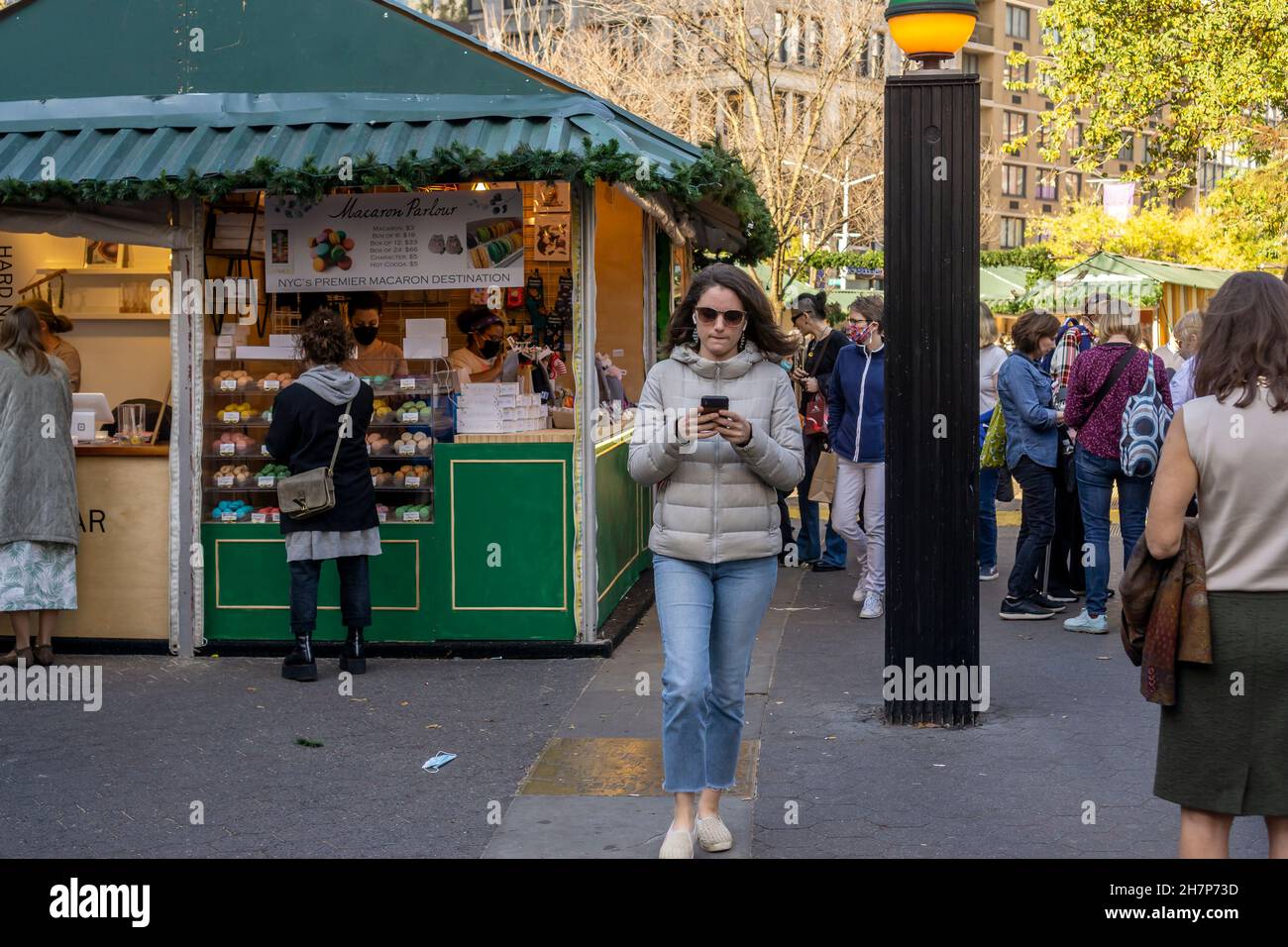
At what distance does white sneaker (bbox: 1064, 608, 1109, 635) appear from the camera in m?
9.10

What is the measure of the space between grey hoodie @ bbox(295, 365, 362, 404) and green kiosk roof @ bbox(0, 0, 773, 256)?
0.95 metres

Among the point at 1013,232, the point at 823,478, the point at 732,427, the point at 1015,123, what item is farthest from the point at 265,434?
the point at 1015,123

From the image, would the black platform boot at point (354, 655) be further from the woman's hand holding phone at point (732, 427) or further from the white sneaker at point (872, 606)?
the woman's hand holding phone at point (732, 427)

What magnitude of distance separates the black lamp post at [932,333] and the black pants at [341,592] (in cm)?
294

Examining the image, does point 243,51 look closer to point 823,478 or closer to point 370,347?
point 370,347

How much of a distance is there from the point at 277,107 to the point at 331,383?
70.7 inches

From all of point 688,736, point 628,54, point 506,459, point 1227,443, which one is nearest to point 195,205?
point 506,459

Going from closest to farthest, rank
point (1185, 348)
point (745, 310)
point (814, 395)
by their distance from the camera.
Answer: point (745, 310)
point (1185, 348)
point (814, 395)

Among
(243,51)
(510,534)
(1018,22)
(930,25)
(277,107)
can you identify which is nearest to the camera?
(930,25)

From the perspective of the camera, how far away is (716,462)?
4.97m

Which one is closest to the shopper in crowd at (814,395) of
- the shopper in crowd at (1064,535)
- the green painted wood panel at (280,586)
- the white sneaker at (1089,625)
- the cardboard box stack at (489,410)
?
the shopper in crowd at (1064,535)

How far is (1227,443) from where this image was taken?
12.6ft

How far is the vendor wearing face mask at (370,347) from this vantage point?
878 centimetres

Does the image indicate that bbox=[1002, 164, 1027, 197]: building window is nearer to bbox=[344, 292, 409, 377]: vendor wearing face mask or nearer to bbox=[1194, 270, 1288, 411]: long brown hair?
bbox=[344, 292, 409, 377]: vendor wearing face mask
